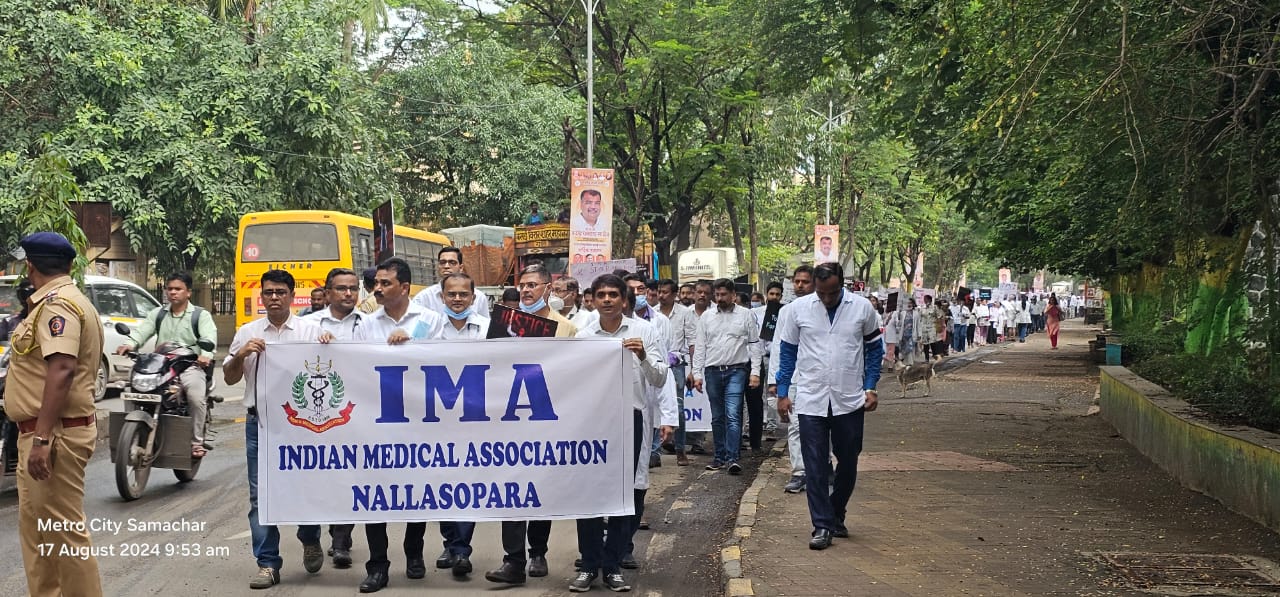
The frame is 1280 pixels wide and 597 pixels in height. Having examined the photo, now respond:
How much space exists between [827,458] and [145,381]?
520cm

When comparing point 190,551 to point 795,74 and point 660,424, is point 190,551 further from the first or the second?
point 795,74

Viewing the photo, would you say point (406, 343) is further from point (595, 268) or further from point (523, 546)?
point (595, 268)

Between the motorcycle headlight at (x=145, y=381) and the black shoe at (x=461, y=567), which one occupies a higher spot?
the motorcycle headlight at (x=145, y=381)

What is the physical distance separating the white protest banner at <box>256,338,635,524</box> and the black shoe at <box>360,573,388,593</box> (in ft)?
1.01

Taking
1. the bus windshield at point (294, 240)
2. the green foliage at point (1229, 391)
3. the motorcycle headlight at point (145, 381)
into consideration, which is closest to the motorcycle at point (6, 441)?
the motorcycle headlight at point (145, 381)

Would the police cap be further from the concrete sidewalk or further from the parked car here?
the parked car

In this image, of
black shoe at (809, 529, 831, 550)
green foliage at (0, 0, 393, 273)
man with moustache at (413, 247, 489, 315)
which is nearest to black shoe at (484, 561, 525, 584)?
black shoe at (809, 529, 831, 550)

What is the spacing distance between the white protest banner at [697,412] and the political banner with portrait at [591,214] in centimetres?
856

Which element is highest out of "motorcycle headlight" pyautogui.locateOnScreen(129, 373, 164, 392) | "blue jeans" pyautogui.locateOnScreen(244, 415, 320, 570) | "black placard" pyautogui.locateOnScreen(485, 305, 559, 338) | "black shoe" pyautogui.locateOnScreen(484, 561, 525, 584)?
"black placard" pyautogui.locateOnScreen(485, 305, 559, 338)

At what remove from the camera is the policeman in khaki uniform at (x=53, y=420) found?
5.20 metres

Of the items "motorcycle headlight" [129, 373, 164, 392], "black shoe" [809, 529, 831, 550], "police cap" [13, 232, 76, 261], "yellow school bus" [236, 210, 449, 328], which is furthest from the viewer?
→ "yellow school bus" [236, 210, 449, 328]

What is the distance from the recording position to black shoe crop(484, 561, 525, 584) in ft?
21.7

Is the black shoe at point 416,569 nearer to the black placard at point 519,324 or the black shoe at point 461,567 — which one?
the black shoe at point 461,567

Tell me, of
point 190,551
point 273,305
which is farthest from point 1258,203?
point 190,551
